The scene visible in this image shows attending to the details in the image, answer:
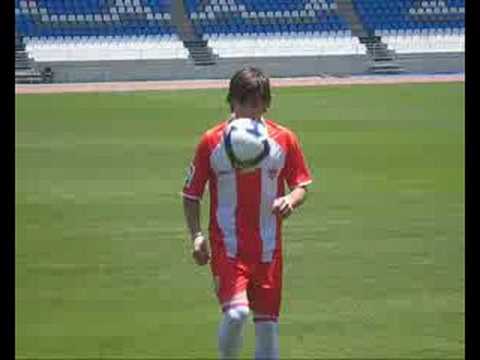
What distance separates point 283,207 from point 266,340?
0.74m

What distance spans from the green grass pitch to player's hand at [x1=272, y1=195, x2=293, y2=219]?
195 cm

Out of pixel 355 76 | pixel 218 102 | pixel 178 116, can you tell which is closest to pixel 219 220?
pixel 178 116

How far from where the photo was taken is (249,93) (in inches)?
257

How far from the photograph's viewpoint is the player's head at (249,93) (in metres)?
6.51

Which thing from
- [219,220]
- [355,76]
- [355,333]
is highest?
[355,76]

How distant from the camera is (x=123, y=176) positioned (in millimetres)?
16250

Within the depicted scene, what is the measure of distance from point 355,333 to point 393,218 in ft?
15.5

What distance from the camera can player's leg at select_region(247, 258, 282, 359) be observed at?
6.58 m

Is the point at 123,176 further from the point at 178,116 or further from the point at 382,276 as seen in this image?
the point at 178,116

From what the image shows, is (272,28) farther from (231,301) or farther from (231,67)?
(231,301)

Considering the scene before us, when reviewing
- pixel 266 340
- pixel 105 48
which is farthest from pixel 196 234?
pixel 105 48

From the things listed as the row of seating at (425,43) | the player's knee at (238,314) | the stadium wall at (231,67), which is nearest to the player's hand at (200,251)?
the player's knee at (238,314)

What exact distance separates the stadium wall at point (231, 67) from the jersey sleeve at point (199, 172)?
32.4 metres

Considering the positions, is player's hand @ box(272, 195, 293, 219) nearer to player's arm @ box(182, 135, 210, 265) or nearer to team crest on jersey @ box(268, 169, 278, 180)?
team crest on jersey @ box(268, 169, 278, 180)
